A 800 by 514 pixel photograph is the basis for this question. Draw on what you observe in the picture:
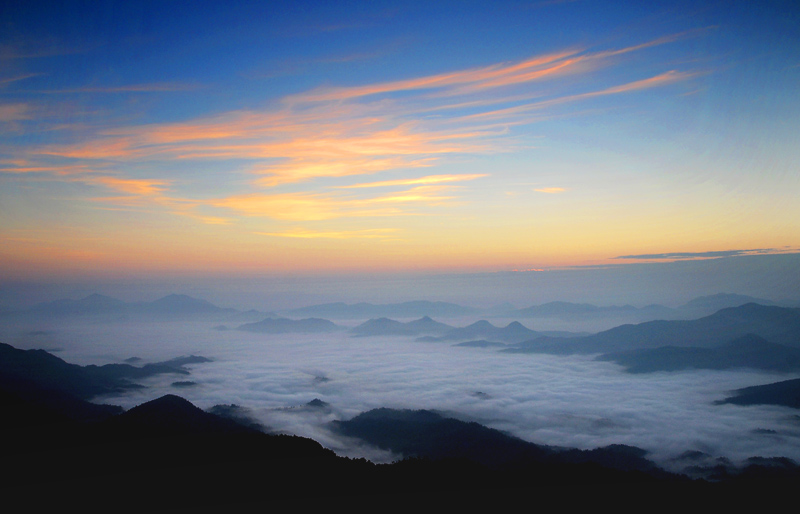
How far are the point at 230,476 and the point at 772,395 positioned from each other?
6324 inches

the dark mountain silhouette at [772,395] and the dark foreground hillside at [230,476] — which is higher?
the dark foreground hillside at [230,476]

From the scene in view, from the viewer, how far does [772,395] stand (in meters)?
132

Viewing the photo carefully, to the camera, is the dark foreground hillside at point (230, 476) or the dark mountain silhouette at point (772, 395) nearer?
the dark foreground hillside at point (230, 476)

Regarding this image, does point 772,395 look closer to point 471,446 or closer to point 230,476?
point 471,446

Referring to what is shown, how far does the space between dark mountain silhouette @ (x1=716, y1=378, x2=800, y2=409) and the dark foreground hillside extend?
211 feet

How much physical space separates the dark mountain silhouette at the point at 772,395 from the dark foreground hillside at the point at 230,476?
6436cm

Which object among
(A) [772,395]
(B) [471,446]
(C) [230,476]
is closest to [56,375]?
(C) [230,476]

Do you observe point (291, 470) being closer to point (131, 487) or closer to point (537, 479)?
point (131, 487)

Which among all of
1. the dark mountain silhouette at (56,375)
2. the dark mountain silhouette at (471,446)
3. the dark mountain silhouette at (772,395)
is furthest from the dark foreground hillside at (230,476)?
the dark mountain silhouette at (772,395)

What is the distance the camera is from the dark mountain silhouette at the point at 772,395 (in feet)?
415

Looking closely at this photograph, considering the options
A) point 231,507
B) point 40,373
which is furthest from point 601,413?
point 40,373

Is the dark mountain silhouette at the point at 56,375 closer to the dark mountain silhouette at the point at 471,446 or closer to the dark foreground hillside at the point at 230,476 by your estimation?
the dark foreground hillside at the point at 230,476

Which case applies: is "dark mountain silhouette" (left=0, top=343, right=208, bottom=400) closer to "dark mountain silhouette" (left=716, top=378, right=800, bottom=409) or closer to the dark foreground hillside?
the dark foreground hillside

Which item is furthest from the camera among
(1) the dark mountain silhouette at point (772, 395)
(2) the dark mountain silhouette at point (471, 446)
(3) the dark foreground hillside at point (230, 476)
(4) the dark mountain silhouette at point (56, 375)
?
(1) the dark mountain silhouette at point (772, 395)
